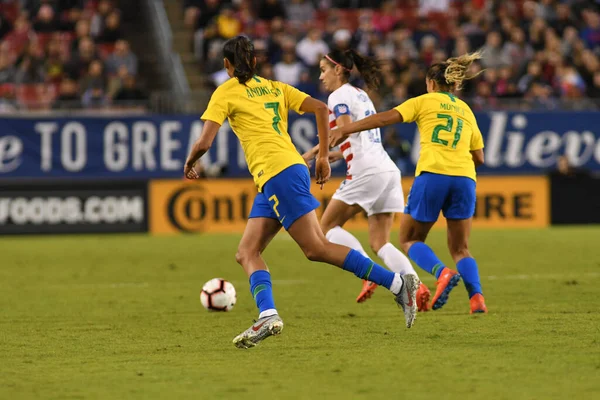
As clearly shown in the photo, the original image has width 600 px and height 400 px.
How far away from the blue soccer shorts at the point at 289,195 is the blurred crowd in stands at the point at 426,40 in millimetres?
12661

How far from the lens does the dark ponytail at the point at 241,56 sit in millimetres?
7496

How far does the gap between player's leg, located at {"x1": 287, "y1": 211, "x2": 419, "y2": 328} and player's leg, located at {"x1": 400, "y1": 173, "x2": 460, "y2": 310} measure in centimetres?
108

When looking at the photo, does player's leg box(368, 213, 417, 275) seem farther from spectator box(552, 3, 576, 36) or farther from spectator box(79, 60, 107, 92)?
spectator box(552, 3, 576, 36)

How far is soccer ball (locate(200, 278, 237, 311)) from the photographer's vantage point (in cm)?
955

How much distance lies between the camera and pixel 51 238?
20.2 m

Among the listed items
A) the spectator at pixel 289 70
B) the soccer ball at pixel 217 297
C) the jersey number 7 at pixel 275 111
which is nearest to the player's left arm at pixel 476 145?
the jersey number 7 at pixel 275 111

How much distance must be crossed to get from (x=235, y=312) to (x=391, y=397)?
→ 13.7 ft

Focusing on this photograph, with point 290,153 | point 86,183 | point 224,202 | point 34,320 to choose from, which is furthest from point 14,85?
point 290,153

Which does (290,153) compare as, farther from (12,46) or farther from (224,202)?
(12,46)

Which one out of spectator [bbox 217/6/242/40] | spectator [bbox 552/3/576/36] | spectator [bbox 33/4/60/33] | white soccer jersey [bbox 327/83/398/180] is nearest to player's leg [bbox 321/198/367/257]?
white soccer jersey [bbox 327/83/398/180]

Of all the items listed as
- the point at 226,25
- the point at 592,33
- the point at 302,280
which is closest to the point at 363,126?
the point at 302,280

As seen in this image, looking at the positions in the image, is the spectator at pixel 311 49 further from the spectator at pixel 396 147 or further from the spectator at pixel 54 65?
the spectator at pixel 54 65

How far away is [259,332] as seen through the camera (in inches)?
288

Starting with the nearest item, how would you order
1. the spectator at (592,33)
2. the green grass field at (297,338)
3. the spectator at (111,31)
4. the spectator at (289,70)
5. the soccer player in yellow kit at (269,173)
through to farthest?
the green grass field at (297,338), the soccer player in yellow kit at (269,173), the spectator at (289,70), the spectator at (111,31), the spectator at (592,33)
